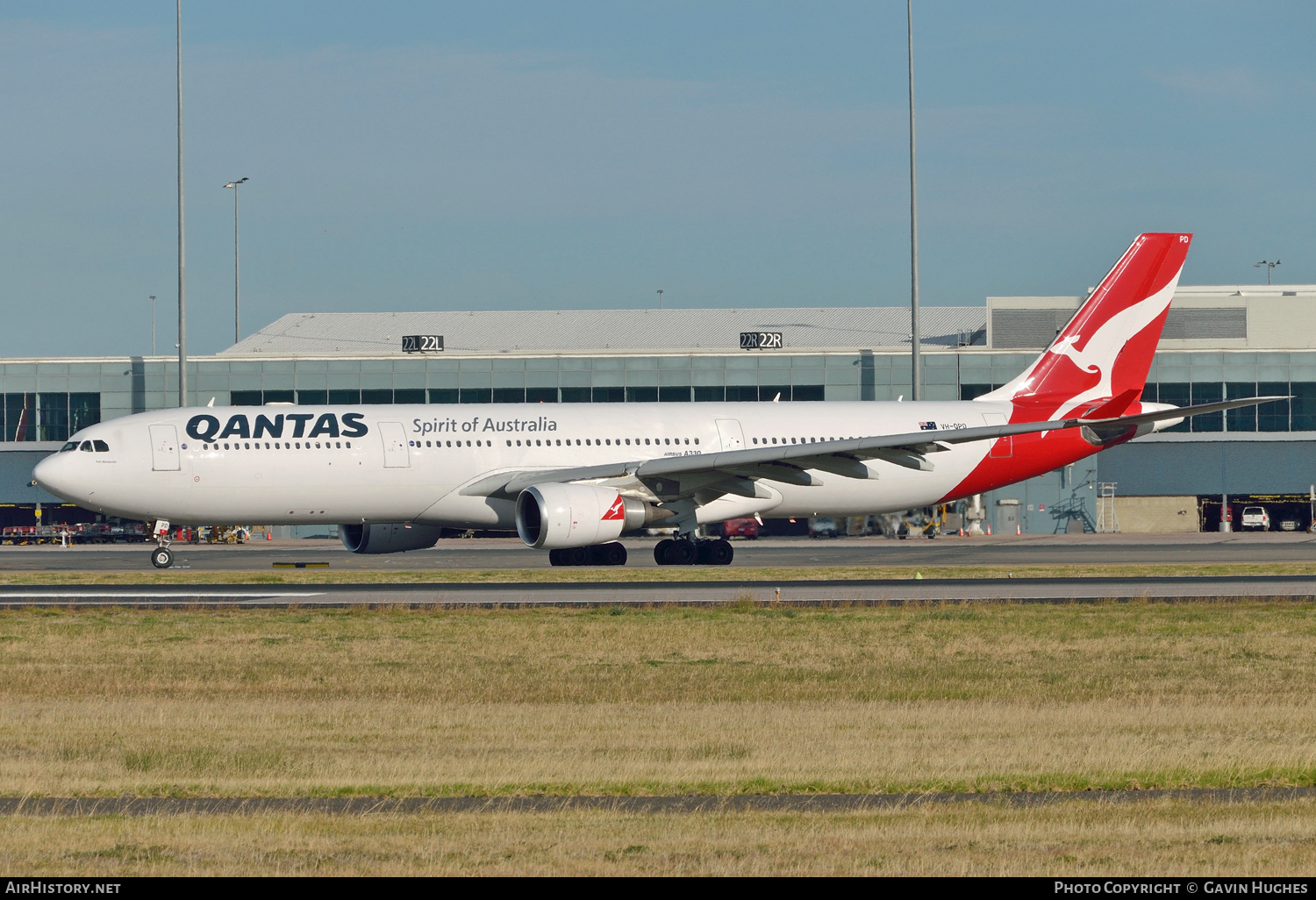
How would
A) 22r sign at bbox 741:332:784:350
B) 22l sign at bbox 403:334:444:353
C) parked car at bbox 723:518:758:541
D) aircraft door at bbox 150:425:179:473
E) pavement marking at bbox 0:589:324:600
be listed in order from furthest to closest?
22l sign at bbox 403:334:444:353 < 22r sign at bbox 741:332:784:350 < parked car at bbox 723:518:758:541 < aircraft door at bbox 150:425:179:473 < pavement marking at bbox 0:589:324:600

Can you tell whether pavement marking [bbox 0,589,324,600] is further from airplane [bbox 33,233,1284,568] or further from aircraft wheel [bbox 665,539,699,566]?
aircraft wheel [bbox 665,539,699,566]

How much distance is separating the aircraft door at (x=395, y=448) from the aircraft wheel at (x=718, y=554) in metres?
8.23

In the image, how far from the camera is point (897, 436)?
1499 inches

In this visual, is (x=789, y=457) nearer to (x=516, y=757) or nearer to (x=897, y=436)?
(x=897, y=436)

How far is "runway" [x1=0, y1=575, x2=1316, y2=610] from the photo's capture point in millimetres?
27516

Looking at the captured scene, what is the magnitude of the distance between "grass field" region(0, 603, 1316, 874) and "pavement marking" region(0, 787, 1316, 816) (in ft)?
0.87

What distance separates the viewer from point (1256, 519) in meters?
73.1

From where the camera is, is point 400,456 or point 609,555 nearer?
point 400,456

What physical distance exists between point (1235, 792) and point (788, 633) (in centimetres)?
1130

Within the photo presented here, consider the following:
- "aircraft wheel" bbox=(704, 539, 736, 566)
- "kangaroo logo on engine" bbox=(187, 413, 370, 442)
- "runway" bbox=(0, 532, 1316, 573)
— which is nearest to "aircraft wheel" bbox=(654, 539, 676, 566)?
"runway" bbox=(0, 532, 1316, 573)

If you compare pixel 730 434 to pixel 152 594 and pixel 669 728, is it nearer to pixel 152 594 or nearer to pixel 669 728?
pixel 152 594

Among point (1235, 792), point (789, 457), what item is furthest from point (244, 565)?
point (1235, 792)

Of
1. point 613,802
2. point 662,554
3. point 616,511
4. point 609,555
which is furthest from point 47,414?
point 613,802

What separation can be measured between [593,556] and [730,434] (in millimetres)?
5246
